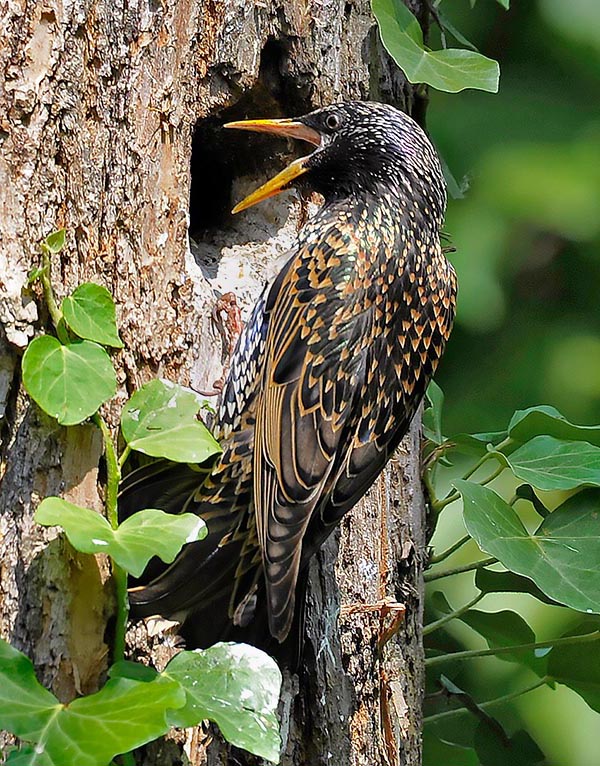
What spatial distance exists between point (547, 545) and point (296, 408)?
0.48m

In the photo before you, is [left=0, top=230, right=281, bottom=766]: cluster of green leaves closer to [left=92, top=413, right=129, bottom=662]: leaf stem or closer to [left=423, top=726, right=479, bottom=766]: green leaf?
[left=92, top=413, right=129, bottom=662]: leaf stem

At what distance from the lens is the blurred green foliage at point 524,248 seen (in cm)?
389

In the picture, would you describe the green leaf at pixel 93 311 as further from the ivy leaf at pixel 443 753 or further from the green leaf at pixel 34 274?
the ivy leaf at pixel 443 753

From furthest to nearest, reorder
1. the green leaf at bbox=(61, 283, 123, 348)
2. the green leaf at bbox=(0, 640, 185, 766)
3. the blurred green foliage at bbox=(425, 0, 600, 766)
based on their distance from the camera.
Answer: the blurred green foliage at bbox=(425, 0, 600, 766) → the green leaf at bbox=(61, 283, 123, 348) → the green leaf at bbox=(0, 640, 185, 766)

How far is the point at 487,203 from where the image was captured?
4.32 metres

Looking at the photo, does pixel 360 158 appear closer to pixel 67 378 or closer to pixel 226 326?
pixel 226 326

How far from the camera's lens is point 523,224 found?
454 centimetres

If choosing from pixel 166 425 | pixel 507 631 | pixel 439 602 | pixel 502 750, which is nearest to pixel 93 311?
pixel 166 425

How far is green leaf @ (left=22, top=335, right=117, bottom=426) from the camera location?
→ 162cm

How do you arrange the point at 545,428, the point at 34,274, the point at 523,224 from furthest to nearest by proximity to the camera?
1. the point at 523,224
2. the point at 545,428
3. the point at 34,274

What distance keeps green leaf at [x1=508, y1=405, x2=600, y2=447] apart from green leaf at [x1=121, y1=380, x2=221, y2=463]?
758 mm

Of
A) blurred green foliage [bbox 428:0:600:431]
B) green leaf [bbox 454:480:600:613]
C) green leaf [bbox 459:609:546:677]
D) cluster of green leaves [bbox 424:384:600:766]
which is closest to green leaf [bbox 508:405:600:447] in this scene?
cluster of green leaves [bbox 424:384:600:766]

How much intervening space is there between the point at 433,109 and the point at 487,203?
52 centimetres

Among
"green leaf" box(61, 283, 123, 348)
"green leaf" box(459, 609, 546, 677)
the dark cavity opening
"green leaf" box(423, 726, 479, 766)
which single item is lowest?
"green leaf" box(423, 726, 479, 766)
